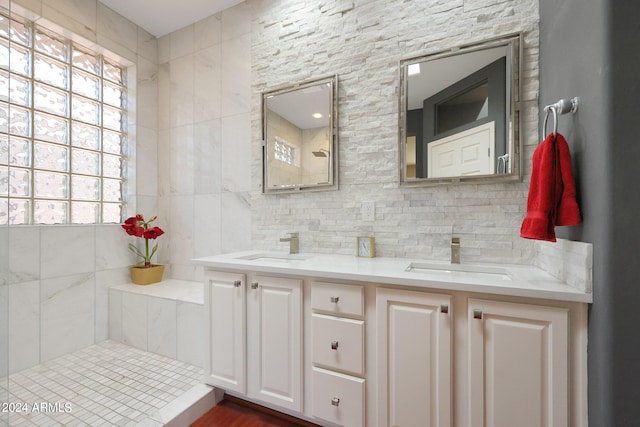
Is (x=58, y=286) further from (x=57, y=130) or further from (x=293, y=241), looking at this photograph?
(x=293, y=241)

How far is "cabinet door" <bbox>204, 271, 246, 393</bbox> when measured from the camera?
1523 millimetres

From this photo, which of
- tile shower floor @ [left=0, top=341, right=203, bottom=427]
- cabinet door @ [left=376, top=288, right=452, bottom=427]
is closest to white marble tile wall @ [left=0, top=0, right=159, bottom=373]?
tile shower floor @ [left=0, top=341, right=203, bottom=427]

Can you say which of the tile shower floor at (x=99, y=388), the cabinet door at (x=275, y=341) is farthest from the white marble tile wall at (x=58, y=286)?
the cabinet door at (x=275, y=341)

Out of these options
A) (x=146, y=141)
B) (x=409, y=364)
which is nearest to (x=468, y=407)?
(x=409, y=364)

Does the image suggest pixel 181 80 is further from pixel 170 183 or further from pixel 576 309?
pixel 576 309

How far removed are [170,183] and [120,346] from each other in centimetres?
144

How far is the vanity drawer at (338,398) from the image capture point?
1.25 meters

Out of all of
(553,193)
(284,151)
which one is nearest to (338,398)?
(553,193)

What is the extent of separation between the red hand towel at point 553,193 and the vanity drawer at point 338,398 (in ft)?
3.20

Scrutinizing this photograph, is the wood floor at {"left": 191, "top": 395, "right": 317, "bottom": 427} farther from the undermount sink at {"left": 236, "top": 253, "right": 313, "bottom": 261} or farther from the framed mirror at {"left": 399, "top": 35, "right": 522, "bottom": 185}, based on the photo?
the framed mirror at {"left": 399, "top": 35, "right": 522, "bottom": 185}

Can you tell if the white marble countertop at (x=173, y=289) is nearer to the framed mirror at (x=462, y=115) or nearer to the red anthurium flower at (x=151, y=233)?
the red anthurium flower at (x=151, y=233)

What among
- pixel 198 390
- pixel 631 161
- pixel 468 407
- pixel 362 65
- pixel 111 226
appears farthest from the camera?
pixel 111 226

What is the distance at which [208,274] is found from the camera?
1629mm

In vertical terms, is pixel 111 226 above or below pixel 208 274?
above
